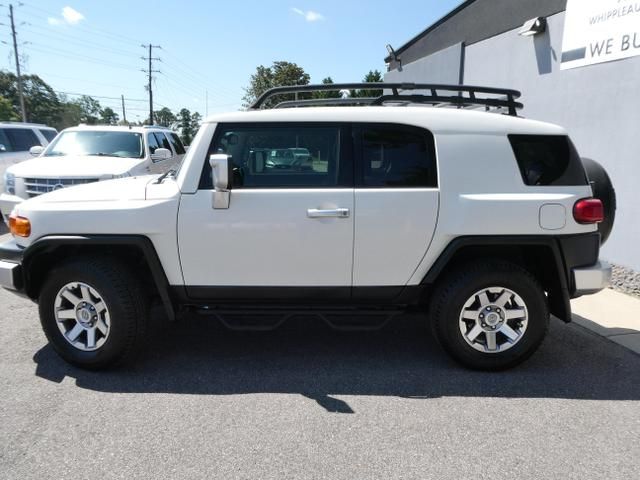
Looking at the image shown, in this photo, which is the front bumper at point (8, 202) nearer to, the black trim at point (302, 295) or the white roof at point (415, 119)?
the black trim at point (302, 295)

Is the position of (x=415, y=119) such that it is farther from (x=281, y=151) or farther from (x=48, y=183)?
(x=48, y=183)

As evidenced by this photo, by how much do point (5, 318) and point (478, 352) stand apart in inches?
172

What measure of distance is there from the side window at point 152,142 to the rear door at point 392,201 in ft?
19.5

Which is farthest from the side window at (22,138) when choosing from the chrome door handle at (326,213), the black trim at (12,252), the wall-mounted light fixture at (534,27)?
the wall-mounted light fixture at (534,27)

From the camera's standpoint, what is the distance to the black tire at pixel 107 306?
3.38 meters

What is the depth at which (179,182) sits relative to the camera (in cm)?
338

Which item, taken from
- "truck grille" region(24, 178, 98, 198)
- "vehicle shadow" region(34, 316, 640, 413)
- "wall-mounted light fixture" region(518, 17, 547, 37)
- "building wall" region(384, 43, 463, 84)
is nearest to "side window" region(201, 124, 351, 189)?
"vehicle shadow" region(34, 316, 640, 413)

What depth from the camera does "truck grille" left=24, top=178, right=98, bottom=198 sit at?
6.72 m

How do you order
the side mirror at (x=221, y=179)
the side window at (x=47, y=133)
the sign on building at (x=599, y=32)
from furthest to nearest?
1. the side window at (x=47, y=133)
2. the sign on building at (x=599, y=32)
3. the side mirror at (x=221, y=179)

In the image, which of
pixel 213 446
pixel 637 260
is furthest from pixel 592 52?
pixel 213 446

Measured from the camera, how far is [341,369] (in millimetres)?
3615

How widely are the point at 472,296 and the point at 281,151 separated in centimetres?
174

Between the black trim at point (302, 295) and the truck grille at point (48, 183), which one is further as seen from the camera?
the truck grille at point (48, 183)

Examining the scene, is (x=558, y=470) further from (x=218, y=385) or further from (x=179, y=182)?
(x=179, y=182)
